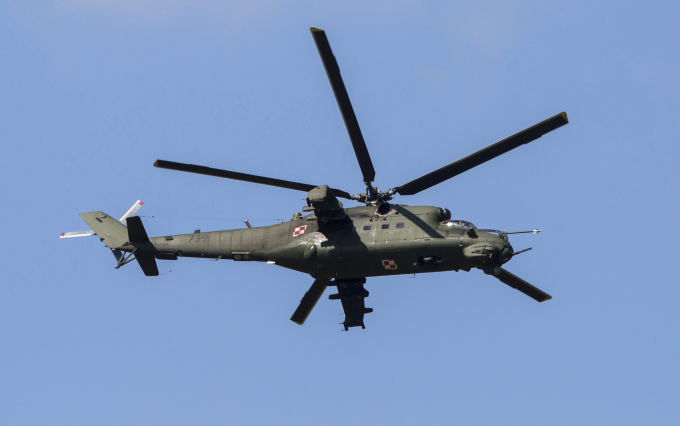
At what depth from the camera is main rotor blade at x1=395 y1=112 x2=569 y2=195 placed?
29891mm

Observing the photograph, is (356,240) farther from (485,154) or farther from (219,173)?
(485,154)

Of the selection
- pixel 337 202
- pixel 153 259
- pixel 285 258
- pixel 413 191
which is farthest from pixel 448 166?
pixel 153 259

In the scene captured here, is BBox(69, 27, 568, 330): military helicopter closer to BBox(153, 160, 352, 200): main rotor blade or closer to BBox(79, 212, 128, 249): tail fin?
BBox(153, 160, 352, 200): main rotor blade

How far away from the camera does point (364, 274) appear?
34406mm

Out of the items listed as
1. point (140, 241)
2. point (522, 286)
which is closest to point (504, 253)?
point (522, 286)

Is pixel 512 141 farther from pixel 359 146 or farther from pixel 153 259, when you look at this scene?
pixel 153 259

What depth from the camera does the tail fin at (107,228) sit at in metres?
38.5

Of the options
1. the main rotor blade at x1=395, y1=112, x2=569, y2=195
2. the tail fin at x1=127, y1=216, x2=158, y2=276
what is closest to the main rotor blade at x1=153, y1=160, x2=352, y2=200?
the main rotor blade at x1=395, y1=112, x2=569, y2=195

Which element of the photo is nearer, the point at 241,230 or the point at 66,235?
the point at 241,230

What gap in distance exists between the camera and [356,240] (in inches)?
1334

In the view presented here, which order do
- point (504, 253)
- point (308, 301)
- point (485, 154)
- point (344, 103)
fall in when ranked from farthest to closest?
1. point (308, 301)
2. point (504, 253)
3. point (485, 154)
4. point (344, 103)

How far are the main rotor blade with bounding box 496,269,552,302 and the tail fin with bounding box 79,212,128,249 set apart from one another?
50.1 feet

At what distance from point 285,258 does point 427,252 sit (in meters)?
5.44

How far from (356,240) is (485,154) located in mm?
5893
